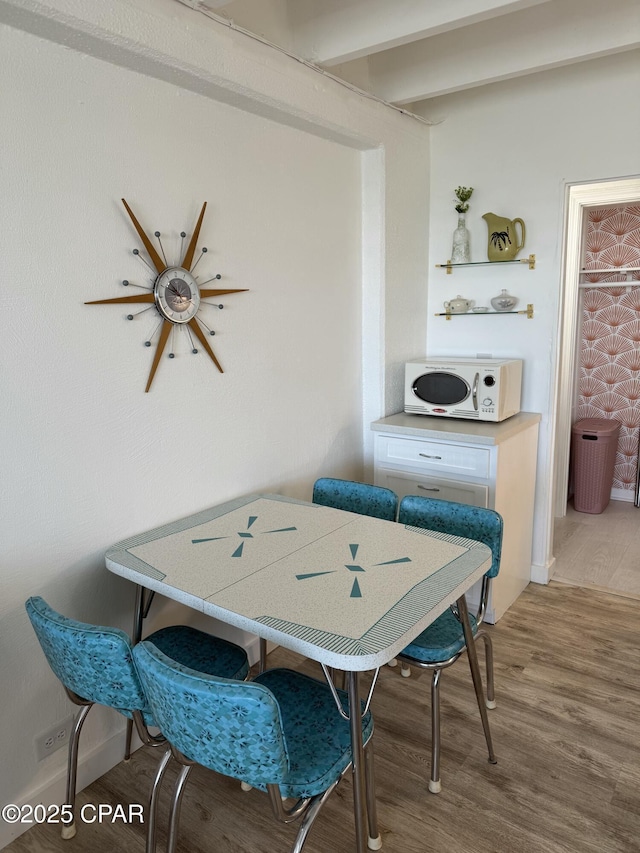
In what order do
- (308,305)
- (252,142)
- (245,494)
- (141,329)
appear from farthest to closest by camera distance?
1. (308,305)
2. (245,494)
3. (252,142)
4. (141,329)

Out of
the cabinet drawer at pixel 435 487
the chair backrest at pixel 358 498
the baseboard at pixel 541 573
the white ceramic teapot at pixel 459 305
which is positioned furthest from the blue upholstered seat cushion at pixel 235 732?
the white ceramic teapot at pixel 459 305

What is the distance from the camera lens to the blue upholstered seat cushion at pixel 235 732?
1177 mm

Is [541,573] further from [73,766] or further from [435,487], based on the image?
[73,766]

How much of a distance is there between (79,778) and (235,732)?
1.08 meters

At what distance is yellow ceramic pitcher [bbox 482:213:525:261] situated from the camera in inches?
118

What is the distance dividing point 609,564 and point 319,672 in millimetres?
1896

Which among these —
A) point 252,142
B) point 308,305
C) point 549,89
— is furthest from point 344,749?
point 549,89

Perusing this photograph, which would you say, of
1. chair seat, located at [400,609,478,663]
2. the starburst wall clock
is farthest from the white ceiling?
chair seat, located at [400,609,478,663]

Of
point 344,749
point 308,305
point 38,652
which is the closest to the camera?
point 344,749

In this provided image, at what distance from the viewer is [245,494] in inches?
98.2

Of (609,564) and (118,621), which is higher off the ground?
(118,621)

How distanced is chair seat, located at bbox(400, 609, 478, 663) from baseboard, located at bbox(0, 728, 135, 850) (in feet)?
3.37

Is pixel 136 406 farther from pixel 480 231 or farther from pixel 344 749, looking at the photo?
pixel 480 231

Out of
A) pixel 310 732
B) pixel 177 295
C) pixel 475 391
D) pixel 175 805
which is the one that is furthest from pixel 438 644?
pixel 177 295
